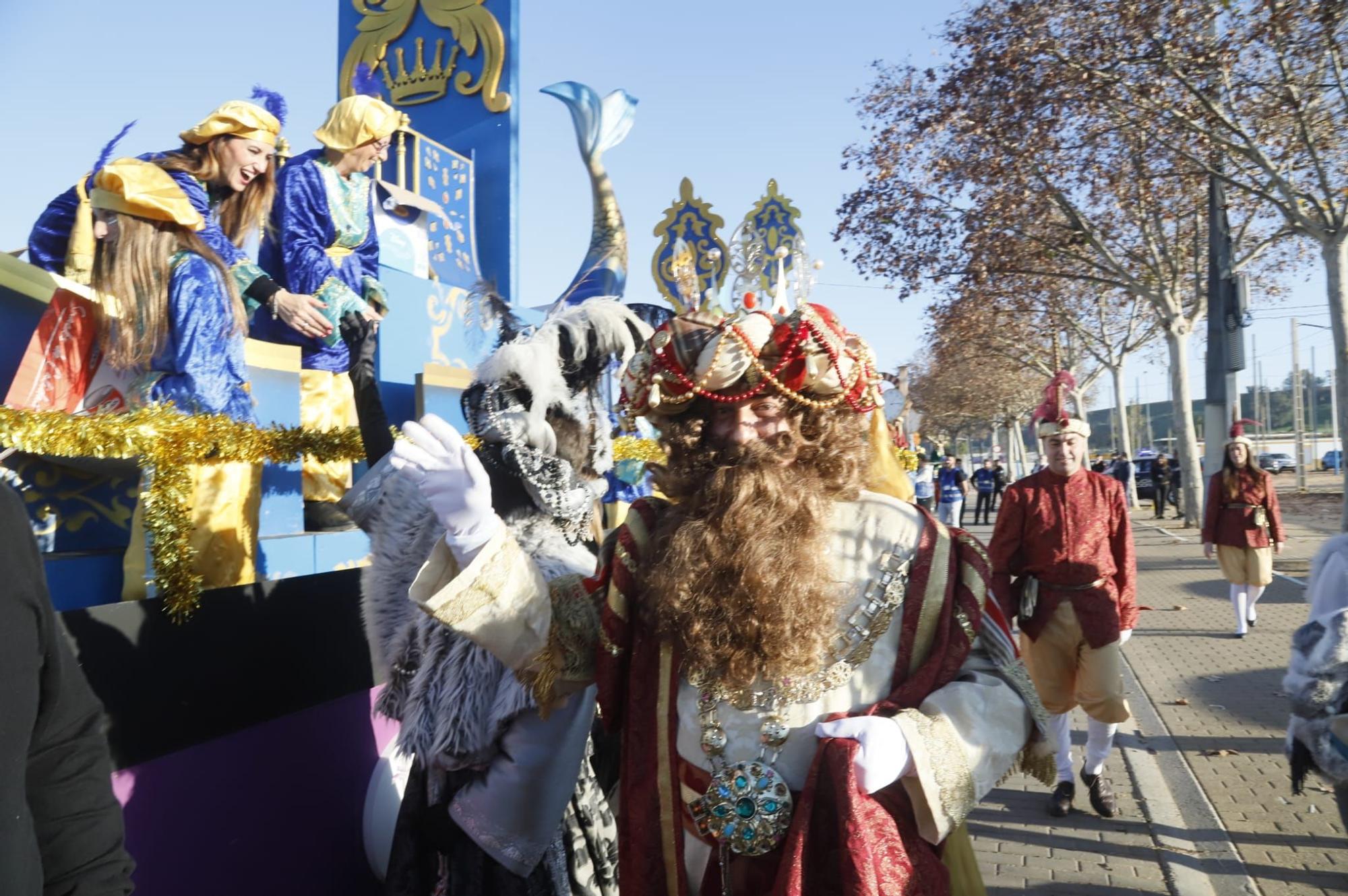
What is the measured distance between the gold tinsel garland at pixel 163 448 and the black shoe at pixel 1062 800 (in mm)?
4258

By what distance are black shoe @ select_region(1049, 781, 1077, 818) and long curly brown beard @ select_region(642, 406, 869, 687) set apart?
11.9 feet

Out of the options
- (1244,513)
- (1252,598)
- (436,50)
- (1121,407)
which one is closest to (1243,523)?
(1244,513)

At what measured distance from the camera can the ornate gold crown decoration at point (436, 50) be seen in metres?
6.27

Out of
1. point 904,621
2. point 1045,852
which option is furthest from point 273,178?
point 1045,852

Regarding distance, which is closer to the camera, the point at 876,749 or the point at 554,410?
the point at 876,749

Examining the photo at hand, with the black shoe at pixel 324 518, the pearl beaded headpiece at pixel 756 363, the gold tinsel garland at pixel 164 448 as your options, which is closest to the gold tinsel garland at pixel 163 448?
the gold tinsel garland at pixel 164 448

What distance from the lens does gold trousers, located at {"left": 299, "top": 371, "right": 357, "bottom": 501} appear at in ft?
13.9

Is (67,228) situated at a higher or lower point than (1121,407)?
lower

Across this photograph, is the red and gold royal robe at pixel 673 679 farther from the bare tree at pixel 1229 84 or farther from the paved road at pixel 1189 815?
the bare tree at pixel 1229 84

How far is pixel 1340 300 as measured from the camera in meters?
10.9

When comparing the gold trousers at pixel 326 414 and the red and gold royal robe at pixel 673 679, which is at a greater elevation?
the gold trousers at pixel 326 414

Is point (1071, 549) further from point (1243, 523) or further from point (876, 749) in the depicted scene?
point (1243, 523)

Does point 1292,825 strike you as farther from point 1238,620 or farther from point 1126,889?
point 1238,620

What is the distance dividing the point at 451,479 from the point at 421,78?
5579 millimetres
